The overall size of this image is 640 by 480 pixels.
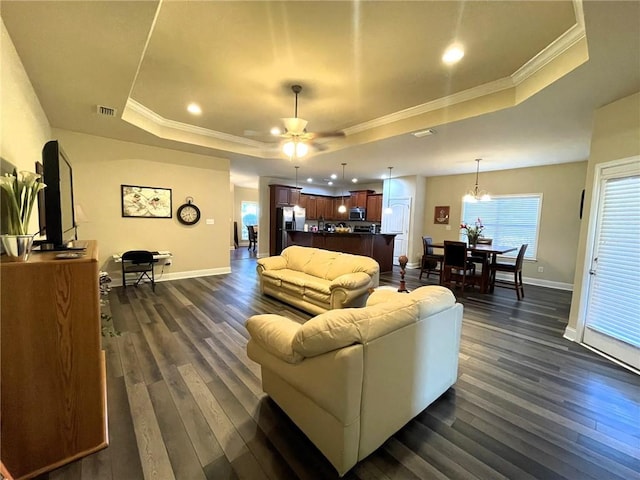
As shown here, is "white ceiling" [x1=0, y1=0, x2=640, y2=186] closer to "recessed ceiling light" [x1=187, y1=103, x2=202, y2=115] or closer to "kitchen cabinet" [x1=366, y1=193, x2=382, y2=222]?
"recessed ceiling light" [x1=187, y1=103, x2=202, y2=115]

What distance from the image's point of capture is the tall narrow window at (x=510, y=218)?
6.33m

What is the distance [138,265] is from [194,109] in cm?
316

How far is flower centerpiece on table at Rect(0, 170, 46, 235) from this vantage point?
1431mm

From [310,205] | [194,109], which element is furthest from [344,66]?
[310,205]

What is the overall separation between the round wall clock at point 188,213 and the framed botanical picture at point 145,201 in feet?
0.69

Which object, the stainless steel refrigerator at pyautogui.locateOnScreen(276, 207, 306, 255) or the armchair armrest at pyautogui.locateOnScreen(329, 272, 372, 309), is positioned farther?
the stainless steel refrigerator at pyautogui.locateOnScreen(276, 207, 306, 255)

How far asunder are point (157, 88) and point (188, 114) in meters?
0.85

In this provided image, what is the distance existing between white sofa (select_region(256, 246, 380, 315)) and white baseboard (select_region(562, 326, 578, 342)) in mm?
2407

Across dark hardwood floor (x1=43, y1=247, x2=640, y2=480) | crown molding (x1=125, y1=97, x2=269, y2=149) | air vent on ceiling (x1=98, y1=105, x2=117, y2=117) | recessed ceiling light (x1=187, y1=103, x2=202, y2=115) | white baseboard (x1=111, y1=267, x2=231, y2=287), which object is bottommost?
dark hardwood floor (x1=43, y1=247, x2=640, y2=480)

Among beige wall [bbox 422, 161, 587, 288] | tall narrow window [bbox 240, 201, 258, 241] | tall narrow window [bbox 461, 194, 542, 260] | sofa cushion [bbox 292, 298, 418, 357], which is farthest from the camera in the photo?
tall narrow window [bbox 240, 201, 258, 241]

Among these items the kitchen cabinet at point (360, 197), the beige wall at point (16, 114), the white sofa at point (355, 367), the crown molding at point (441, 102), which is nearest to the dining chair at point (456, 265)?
the crown molding at point (441, 102)

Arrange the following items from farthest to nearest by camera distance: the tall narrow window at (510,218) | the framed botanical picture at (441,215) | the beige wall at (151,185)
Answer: the framed botanical picture at (441,215) → the tall narrow window at (510,218) → the beige wall at (151,185)

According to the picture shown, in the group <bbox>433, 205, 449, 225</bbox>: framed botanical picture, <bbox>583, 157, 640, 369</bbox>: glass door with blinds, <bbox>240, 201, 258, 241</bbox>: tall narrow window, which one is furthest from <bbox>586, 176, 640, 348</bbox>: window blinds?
<bbox>240, 201, 258, 241</bbox>: tall narrow window

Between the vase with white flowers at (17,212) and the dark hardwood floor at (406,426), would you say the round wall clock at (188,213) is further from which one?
the vase with white flowers at (17,212)
